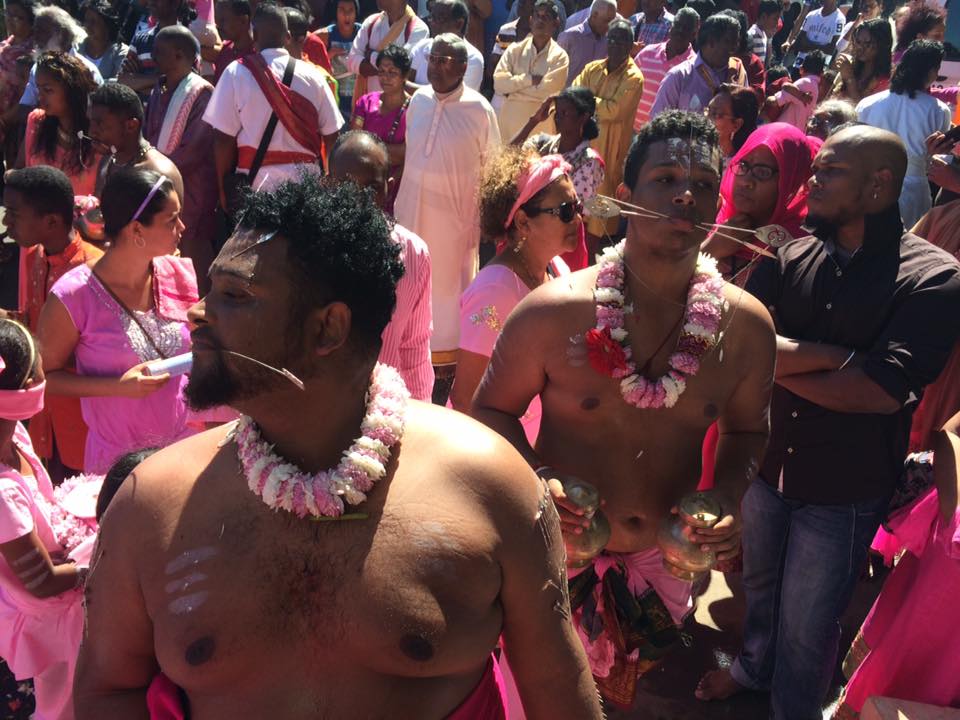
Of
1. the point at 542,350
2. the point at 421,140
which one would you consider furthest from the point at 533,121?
the point at 542,350

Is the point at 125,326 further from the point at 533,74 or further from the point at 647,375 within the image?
the point at 533,74

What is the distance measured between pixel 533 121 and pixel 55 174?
4804 millimetres

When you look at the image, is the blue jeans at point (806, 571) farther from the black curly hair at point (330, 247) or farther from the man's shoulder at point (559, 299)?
the black curly hair at point (330, 247)

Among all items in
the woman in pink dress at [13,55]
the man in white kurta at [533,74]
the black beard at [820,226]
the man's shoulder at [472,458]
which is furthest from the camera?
the man in white kurta at [533,74]

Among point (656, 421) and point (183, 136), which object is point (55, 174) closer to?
point (183, 136)

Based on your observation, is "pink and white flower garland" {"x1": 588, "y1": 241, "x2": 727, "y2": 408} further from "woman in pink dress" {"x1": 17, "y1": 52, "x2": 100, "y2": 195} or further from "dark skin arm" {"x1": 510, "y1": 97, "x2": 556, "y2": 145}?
"dark skin arm" {"x1": 510, "y1": 97, "x2": 556, "y2": 145}

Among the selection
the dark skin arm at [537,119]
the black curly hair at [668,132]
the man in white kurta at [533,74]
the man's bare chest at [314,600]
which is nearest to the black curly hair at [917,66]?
the dark skin arm at [537,119]

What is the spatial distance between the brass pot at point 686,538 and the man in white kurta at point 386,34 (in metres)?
7.49

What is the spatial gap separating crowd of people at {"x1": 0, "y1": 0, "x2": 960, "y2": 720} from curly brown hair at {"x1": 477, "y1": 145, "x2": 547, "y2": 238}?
0.02 meters

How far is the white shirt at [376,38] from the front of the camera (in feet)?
30.8

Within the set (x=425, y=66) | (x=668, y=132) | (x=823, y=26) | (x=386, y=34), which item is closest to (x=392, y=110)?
(x=425, y=66)

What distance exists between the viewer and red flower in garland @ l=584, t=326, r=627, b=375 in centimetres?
283

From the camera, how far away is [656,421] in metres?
2.89

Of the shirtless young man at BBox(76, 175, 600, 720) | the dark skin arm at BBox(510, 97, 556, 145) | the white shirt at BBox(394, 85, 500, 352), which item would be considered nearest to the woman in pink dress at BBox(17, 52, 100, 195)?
the white shirt at BBox(394, 85, 500, 352)
